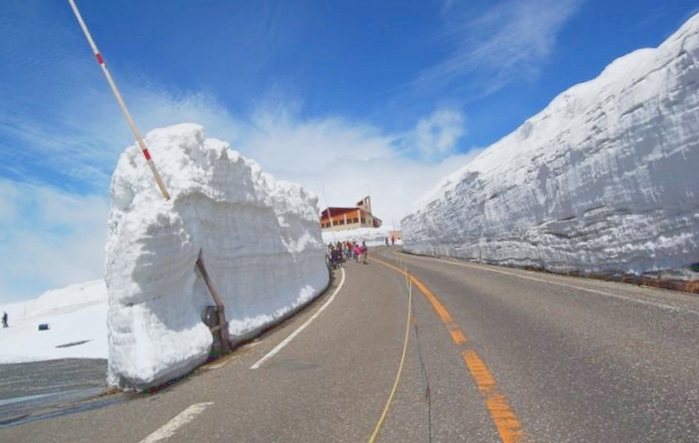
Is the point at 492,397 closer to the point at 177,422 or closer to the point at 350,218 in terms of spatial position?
the point at 177,422

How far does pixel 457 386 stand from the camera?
446 centimetres

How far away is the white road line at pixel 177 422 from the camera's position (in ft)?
13.1

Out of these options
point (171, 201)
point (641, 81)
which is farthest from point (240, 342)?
point (641, 81)

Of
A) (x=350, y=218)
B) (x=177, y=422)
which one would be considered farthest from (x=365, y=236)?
(x=177, y=422)

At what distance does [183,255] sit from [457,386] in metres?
5.04

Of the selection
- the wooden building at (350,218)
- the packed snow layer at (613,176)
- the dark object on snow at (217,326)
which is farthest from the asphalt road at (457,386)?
the wooden building at (350,218)

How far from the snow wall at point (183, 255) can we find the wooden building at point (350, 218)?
73172mm

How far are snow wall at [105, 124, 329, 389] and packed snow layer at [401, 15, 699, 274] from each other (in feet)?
28.2

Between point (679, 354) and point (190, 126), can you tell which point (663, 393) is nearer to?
point (679, 354)

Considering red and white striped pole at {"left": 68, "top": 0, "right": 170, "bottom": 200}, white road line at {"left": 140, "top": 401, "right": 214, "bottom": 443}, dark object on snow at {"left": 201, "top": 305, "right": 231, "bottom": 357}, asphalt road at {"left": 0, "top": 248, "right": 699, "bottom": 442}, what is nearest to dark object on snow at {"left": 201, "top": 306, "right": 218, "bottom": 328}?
dark object on snow at {"left": 201, "top": 305, "right": 231, "bottom": 357}

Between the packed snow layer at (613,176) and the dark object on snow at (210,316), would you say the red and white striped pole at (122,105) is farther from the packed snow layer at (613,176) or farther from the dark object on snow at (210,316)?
the packed snow layer at (613,176)

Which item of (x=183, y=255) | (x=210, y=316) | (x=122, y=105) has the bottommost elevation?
(x=210, y=316)

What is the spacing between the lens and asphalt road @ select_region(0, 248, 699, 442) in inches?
136

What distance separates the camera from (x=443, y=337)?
6848 mm
